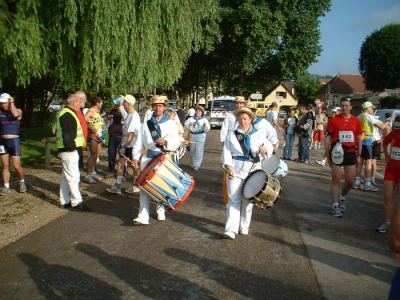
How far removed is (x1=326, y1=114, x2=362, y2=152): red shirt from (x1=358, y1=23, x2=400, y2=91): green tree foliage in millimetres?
62074

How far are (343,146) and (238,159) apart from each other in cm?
232

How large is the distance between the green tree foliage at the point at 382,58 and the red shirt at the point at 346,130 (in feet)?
204

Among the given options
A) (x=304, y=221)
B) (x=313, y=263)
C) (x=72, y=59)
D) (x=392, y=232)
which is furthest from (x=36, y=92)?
(x=392, y=232)

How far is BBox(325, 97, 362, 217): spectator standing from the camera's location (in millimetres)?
7055

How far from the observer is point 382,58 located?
6300 centimetres

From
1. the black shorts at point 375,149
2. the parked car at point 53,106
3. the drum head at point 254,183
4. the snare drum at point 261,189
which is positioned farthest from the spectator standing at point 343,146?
the parked car at point 53,106

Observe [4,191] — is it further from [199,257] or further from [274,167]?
[274,167]

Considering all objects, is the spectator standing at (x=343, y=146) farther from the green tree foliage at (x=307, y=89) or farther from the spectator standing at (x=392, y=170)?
the green tree foliage at (x=307, y=89)

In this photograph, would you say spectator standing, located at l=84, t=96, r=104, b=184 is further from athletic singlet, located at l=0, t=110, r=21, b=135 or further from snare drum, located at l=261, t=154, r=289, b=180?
snare drum, located at l=261, t=154, r=289, b=180

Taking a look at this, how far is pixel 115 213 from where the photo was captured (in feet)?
23.2

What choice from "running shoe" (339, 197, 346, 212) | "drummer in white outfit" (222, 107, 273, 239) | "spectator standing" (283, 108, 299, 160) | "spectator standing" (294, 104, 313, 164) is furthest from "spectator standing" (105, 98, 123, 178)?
"spectator standing" (283, 108, 299, 160)

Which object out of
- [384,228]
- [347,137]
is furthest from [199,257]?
[347,137]

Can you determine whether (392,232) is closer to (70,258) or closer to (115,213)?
(70,258)

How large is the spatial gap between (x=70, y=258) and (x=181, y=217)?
230 centimetres
